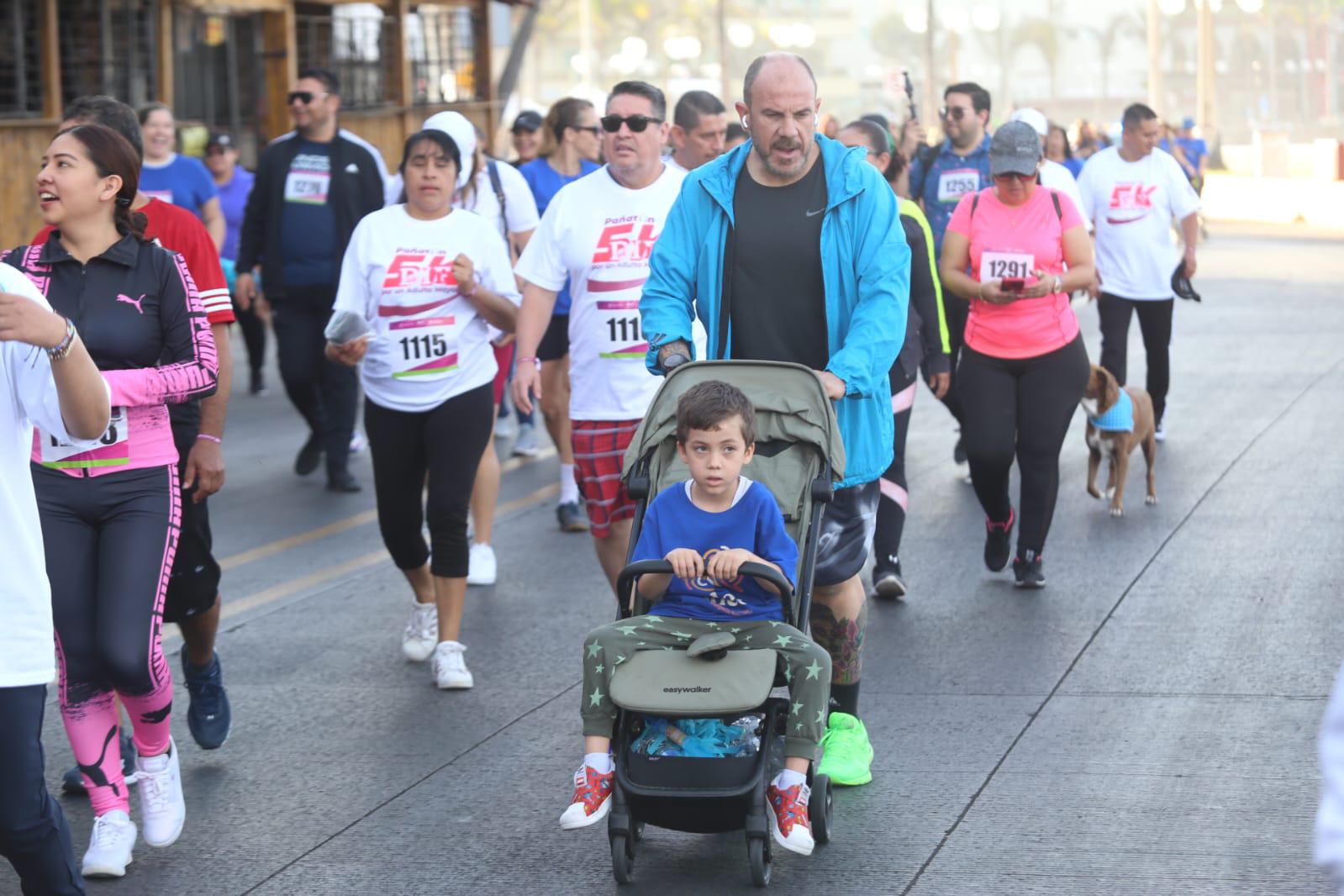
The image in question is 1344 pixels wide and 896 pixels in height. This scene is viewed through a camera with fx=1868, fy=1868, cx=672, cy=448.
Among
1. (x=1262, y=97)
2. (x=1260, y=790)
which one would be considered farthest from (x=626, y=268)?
(x=1262, y=97)

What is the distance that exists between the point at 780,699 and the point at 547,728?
5.69 ft

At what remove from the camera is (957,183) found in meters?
10.5

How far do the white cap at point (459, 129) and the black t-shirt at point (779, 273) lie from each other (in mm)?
2093

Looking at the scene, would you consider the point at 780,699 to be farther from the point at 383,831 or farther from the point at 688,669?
the point at 383,831

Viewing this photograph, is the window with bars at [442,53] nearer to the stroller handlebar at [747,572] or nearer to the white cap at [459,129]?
the white cap at [459,129]

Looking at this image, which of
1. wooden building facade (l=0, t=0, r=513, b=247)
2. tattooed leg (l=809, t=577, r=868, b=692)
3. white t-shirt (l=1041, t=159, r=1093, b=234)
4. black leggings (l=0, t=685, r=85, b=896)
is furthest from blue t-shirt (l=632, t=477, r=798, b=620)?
wooden building facade (l=0, t=0, r=513, b=247)

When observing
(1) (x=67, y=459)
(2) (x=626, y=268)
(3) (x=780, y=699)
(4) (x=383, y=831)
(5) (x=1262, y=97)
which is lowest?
(4) (x=383, y=831)

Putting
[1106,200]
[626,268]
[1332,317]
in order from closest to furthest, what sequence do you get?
[626,268] < [1106,200] < [1332,317]

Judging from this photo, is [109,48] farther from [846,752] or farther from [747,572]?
[747,572]

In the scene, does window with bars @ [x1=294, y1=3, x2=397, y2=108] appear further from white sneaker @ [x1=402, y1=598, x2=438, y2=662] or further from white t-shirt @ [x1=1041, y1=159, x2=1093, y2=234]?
white sneaker @ [x1=402, y1=598, x2=438, y2=662]

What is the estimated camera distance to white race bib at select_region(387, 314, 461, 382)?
265 inches

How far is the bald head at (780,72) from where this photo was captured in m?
5.22

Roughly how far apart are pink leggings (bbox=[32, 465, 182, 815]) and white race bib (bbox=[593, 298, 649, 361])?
84.9 inches

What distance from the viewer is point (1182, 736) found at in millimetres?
5836
